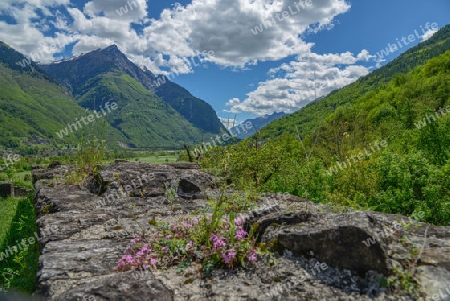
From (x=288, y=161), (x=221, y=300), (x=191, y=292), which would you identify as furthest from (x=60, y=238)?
(x=288, y=161)

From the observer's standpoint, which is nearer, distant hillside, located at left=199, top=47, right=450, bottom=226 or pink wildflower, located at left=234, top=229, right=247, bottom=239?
pink wildflower, located at left=234, top=229, right=247, bottom=239

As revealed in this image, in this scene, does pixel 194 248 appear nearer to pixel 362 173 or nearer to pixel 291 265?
pixel 291 265

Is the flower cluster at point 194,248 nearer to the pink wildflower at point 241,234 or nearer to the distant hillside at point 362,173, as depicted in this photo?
the pink wildflower at point 241,234

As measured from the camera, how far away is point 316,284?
3338 millimetres

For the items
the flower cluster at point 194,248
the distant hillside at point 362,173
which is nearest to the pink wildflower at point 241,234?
the flower cluster at point 194,248

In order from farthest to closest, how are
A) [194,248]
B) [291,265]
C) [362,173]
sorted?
[362,173] < [194,248] < [291,265]

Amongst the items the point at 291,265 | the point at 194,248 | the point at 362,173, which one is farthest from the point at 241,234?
the point at 362,173

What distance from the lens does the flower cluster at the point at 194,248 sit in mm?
3900

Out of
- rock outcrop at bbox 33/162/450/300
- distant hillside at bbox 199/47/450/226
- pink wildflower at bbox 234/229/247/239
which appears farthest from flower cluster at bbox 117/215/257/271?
distant hillside at bbox 199/47/450/226

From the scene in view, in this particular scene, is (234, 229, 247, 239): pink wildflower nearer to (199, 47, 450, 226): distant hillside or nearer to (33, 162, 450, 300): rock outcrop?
(33, 162, 450, 300): rock outcrop

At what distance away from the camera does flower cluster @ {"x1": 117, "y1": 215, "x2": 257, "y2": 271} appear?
3.90 m

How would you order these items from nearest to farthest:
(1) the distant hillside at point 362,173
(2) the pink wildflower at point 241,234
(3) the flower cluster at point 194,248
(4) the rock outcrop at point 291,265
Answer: (4) the rock outcrop at point 291,265
(3) the flower cluster at point 194,248
(2) the pink wildflower at point 241,234
(1) the distant hillside at point 362,173

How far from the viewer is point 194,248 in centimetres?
419

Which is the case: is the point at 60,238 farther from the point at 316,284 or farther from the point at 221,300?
the point at 316,284
